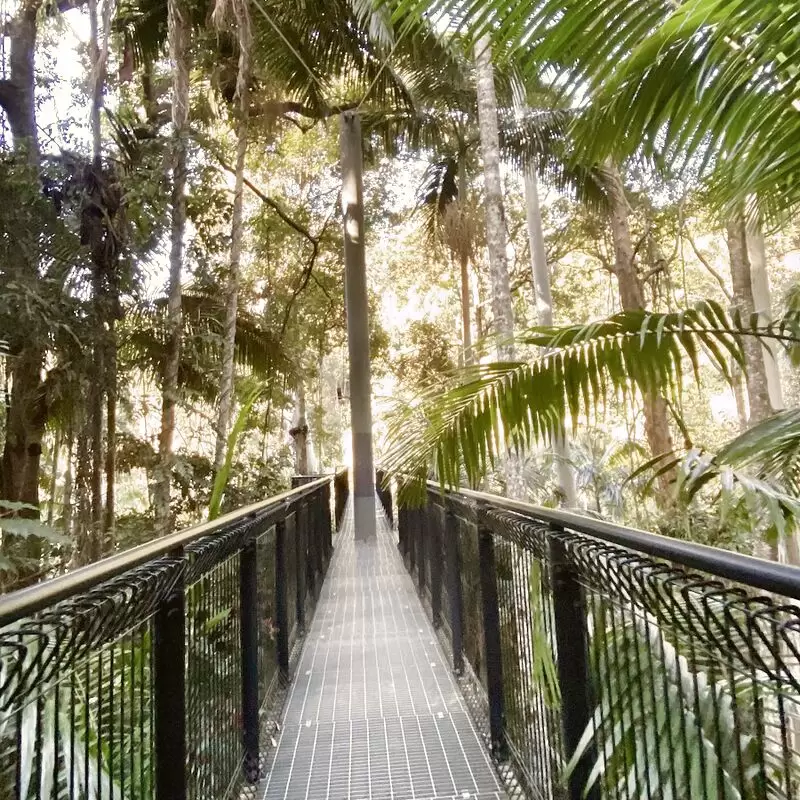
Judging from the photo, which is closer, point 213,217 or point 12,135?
point 12,135

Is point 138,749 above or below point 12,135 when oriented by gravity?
below

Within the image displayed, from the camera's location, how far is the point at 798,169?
1.64 meters

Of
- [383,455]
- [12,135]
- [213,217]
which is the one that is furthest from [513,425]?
[12,135]

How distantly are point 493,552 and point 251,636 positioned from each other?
988mm

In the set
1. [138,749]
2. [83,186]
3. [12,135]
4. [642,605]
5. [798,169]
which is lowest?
[138,749]

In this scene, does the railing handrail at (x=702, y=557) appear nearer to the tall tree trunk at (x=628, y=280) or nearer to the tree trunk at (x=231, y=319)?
the tree trunk at (x=231, y=319)

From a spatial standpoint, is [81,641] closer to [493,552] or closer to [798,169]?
[493,552]

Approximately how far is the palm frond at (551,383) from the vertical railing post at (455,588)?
3.39 feet

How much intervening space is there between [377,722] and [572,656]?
1.61 metres

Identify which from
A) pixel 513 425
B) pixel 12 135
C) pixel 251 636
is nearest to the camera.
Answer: pixel 513 425

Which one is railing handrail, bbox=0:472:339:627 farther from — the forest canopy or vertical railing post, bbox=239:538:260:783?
the forest canopy

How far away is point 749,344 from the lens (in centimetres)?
613

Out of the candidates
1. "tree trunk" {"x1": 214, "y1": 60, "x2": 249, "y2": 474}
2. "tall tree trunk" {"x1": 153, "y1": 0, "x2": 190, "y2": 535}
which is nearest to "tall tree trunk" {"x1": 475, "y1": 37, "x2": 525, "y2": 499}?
"tree trunk" {"x1": 214, "y1": 60, "x2": 249, "y2": 474}

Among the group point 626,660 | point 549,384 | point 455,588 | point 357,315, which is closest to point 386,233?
point 357,315
